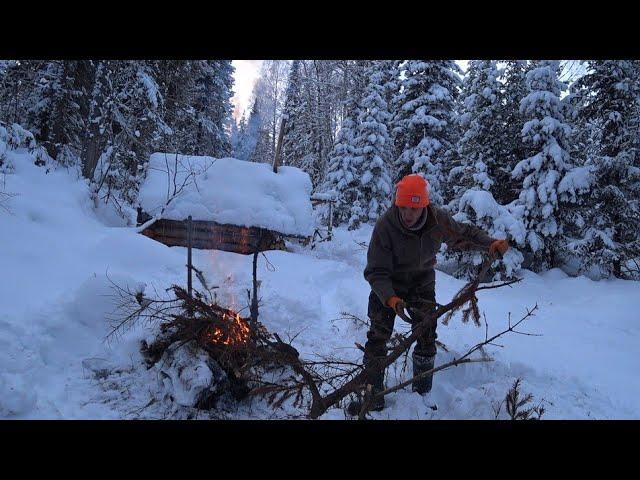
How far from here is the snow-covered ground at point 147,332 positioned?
4207 mm

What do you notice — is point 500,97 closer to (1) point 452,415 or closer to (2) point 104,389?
(1) point 452,415

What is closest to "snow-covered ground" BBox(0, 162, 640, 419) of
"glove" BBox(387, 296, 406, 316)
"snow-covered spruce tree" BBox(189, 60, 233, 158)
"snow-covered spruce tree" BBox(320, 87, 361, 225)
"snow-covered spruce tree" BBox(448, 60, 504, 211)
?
"glove" BBox(387, 296, 406, 316)

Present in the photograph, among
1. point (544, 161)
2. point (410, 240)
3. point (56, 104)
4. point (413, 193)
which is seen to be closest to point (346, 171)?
point (544, 161)

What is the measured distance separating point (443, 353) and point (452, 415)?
5.34ft

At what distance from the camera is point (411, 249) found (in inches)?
166

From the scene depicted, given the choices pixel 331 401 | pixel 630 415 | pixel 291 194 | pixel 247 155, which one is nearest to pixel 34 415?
pixel 331 401

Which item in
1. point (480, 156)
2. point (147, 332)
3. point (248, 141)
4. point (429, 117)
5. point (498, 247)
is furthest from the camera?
point (248, 141)

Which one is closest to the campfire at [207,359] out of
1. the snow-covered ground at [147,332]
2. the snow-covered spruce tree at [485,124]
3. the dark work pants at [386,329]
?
the snow-covered ground at [147,332]

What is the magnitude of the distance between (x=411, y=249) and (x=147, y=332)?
12.5ft

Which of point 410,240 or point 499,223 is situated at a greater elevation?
point 410,240

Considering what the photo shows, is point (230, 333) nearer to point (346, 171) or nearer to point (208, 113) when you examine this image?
point (346, 171)

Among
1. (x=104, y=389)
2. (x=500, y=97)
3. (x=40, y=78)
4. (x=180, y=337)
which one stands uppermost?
(x=500, y=97)
